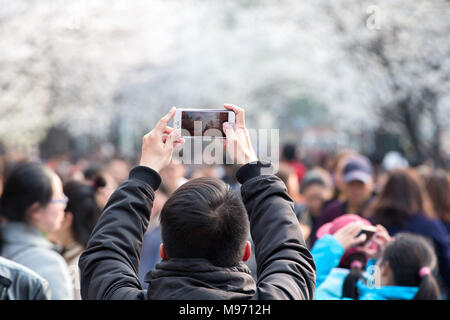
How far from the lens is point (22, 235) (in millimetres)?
3002

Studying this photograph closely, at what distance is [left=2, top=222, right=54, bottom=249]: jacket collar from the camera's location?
2979 mm

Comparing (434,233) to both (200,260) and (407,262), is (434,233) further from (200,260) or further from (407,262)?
(200,260)

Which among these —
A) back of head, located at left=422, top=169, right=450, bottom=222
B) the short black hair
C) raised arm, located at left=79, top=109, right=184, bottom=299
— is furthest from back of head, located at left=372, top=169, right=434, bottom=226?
raised arm, located at left=79, top=109, right=184, bottom=299

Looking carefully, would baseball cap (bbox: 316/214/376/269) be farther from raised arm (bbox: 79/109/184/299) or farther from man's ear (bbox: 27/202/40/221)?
man's ear (bbox: 27/202/40/221)

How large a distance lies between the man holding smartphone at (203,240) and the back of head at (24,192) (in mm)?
1432

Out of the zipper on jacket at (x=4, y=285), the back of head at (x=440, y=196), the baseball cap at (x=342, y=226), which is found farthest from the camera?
the back of head at (x=440, y=196)

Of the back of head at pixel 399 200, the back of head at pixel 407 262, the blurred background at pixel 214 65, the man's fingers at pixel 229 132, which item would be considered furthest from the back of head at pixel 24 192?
the blurred background at pixel 214 65

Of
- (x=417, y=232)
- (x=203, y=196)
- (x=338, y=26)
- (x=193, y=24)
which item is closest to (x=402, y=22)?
(x=338, y=26)

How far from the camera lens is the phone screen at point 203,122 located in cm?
201

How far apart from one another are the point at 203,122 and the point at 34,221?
4.92 feet

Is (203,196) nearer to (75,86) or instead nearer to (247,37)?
(75,86)

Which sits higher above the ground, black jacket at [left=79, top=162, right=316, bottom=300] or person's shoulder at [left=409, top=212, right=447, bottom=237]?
black jacket at [left=79, top=162, right=316, bottom=300]

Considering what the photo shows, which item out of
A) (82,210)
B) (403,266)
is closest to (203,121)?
(403,266)

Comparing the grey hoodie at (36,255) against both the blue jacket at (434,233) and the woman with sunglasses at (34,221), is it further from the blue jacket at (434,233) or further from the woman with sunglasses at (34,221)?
the blue jacket at (434,233)
